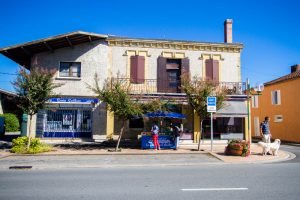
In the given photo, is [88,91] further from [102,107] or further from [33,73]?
[33,73]

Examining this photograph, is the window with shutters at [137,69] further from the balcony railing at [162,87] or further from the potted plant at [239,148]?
the potted plant at [239,148]

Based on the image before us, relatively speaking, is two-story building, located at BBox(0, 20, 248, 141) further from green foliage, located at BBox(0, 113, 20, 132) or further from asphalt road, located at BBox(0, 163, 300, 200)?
green foliage, located at BBox(0, 113, 20, 132)

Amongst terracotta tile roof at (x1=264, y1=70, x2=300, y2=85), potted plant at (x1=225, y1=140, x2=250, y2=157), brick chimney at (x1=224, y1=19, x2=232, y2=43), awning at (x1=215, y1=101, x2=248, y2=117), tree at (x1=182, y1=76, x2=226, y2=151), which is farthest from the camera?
terracotta tile roof at (x1=264, y1=70, x2=300, y2=85)

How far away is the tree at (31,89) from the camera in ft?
46.0

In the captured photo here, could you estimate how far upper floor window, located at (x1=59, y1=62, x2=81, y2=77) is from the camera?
1878cm

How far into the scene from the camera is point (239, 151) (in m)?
13.4

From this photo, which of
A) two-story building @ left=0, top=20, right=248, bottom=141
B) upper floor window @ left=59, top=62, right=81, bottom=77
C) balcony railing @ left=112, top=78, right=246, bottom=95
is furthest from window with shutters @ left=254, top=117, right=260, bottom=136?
upper floor window @ left=59, top=62, right=81, bottom=77

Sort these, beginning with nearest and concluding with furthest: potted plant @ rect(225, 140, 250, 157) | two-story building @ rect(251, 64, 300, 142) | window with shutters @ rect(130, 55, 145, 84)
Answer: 1. potted plant @ rect(225, 140, 250, 157)
2. window with shutters @ rect(130, 55, 145, 84)
3. two-story building @ rect(251, 64, 300, 142)

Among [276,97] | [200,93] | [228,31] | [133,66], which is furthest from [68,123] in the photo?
[276,97]

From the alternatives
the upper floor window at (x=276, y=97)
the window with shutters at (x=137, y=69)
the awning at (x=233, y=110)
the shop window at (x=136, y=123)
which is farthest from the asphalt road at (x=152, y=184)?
the upper floor window at (x=276, y=97)

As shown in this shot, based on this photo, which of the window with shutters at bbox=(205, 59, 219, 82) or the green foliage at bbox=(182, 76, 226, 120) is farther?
the window with shutters at bbox=(205, 59, 219, 82)

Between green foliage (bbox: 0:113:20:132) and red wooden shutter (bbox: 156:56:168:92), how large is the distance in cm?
2006

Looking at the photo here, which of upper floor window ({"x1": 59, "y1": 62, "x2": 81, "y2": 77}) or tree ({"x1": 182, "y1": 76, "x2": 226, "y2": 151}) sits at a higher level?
upper floor window ({"x1": 59, "y1": 62, "x2": 81, "y2": 77})

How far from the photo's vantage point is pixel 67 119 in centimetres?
1859
